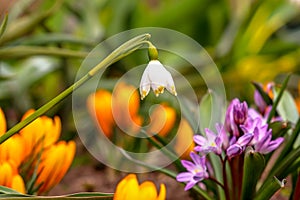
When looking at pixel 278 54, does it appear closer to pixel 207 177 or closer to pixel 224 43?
pixel 224 43

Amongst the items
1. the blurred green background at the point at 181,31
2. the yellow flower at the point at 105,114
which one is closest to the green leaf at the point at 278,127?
the yellow flower at the point at 105,114

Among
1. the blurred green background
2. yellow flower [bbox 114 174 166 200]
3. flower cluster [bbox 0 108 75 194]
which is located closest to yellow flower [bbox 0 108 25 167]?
flower cluster [bbox 0 108 75 194]

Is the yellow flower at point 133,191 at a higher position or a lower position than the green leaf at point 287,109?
lower

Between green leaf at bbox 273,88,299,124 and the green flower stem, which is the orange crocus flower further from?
green leaf at bbox 273,88,299,124

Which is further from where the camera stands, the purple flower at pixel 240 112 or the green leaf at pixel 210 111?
the green leaf at pixel 210 111

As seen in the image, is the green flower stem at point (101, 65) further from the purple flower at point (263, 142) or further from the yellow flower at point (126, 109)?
the yellow flower at point (126, 109)

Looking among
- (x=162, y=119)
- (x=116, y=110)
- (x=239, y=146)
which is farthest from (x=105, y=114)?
(x=239, y=146)
